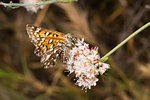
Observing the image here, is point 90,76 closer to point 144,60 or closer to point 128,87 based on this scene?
point 128,87

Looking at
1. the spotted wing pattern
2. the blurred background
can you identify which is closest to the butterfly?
the spotted wing pattern

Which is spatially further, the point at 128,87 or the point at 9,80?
the point at 9,80

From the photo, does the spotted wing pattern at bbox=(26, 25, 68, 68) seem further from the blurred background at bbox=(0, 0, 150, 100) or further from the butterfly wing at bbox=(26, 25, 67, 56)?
the blurred background at bbox=(0, 0, 150, 100)

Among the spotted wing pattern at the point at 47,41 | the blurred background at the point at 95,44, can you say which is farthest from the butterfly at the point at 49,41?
the blurred background at the point at 95,44

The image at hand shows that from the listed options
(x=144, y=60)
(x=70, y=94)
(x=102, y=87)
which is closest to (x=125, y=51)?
(x=144, y=60)

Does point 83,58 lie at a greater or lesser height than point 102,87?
lesser
